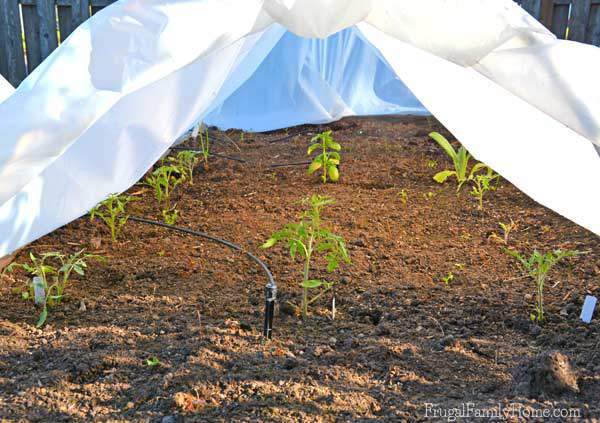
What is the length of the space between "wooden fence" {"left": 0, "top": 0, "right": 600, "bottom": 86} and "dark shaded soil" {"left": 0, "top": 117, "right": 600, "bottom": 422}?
2418mm

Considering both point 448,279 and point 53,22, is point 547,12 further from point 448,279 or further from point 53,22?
point 53,22

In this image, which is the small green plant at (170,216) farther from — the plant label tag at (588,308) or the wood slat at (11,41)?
the wood slat at (11,41)

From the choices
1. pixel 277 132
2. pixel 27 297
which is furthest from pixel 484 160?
pixel 277 132

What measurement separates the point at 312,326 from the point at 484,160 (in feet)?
2.82

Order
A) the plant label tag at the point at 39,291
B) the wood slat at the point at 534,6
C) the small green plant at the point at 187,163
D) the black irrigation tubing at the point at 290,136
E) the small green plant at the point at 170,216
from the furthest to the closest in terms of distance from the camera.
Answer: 1. the wood slat at the point at 534,6
2. the black irrigation tubing at the point at 290,136
3. the small green plant at the point at 187,163
4. the small green plant at the point at 170,216
5. the plant label tag at the point at 39,291

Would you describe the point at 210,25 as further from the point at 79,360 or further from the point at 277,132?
the point at 277,132

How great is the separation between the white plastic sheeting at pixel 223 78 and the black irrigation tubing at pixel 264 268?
0.73ft

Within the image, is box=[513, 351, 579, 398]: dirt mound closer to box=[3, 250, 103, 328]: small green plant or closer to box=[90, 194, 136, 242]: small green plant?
box=[3, 250, 103, 328]: small green plant

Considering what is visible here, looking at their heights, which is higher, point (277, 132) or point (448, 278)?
point (448, 278)

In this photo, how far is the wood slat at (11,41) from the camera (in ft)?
17.1

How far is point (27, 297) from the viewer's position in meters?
2.08

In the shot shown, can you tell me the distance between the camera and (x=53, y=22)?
514 centimetres

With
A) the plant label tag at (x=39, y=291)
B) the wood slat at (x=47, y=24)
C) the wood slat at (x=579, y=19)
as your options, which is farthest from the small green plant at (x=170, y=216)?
the wood slat at (x=579, y=19)

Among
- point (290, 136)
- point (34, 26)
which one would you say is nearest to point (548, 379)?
point (290, 136)
